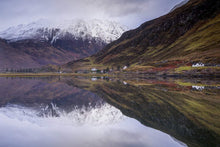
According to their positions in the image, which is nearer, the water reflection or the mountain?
the water reflection

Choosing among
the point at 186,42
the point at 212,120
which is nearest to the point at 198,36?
the point at 186,42

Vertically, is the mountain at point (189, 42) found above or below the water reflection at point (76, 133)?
above

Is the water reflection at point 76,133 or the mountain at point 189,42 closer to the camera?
the water reflection at point 76,133

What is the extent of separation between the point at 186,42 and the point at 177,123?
5780 inches

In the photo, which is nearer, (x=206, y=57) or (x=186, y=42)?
(x=206, y=57)

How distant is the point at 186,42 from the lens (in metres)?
148

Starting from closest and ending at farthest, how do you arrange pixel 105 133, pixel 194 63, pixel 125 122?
pixel 105 133
pixel 125 122
pixel 194 63

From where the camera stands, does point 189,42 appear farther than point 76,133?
Yes

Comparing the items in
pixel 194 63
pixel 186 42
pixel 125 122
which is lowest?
pixel 125 122

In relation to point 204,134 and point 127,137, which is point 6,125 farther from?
point 204,134

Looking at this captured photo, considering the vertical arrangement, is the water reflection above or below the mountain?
below

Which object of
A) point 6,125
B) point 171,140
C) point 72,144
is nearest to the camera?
point 72,144

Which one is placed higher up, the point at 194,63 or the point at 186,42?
the point at 186,42

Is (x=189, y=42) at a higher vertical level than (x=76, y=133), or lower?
higher
